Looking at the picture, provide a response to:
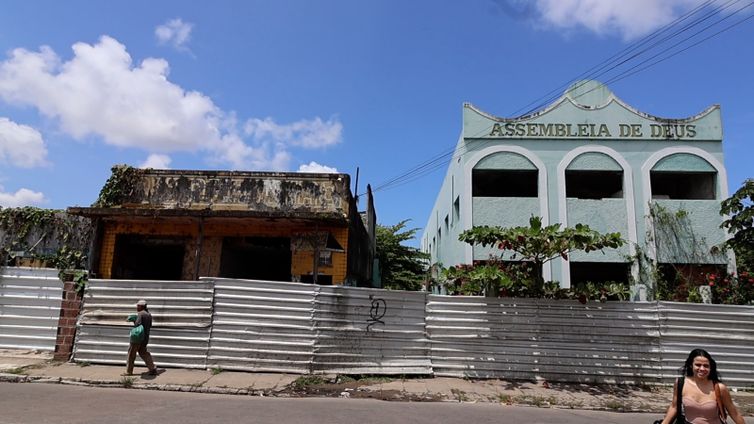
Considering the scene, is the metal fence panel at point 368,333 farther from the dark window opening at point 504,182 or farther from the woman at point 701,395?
the dark window opening at point 504,182

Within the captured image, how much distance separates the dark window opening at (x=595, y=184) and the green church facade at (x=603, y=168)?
20cm

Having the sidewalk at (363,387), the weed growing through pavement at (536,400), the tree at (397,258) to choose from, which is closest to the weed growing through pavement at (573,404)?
the sidewalk at (363,387)

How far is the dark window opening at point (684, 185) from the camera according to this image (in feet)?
56.1

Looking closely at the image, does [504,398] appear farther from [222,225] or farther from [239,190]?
[239,190]

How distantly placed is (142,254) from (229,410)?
866 centimetres

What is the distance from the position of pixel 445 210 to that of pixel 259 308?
14687 mm

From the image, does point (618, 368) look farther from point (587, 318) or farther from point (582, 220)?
point (582, 220)

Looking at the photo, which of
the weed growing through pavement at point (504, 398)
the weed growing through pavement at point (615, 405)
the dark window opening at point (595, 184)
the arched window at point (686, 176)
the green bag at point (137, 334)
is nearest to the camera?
the weed growing through pavement at point (615, 405)

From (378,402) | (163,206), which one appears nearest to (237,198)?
(163,206)

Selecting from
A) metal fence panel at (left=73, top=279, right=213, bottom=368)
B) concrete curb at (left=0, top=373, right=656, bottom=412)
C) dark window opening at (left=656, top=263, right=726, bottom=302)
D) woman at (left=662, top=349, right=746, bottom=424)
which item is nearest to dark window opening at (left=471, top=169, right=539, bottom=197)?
dark window opening at (left=656, top=263, right=726, bottom=302)

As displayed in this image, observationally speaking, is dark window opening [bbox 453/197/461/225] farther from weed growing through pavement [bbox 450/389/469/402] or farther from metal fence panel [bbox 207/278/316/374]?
weed growing through pavement [bbox 450/389/469/402]

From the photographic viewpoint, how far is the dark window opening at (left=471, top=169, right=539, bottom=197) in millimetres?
17875

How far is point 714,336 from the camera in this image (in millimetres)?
9570

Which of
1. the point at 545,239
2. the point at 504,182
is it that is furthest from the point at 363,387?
the point at 504,182
